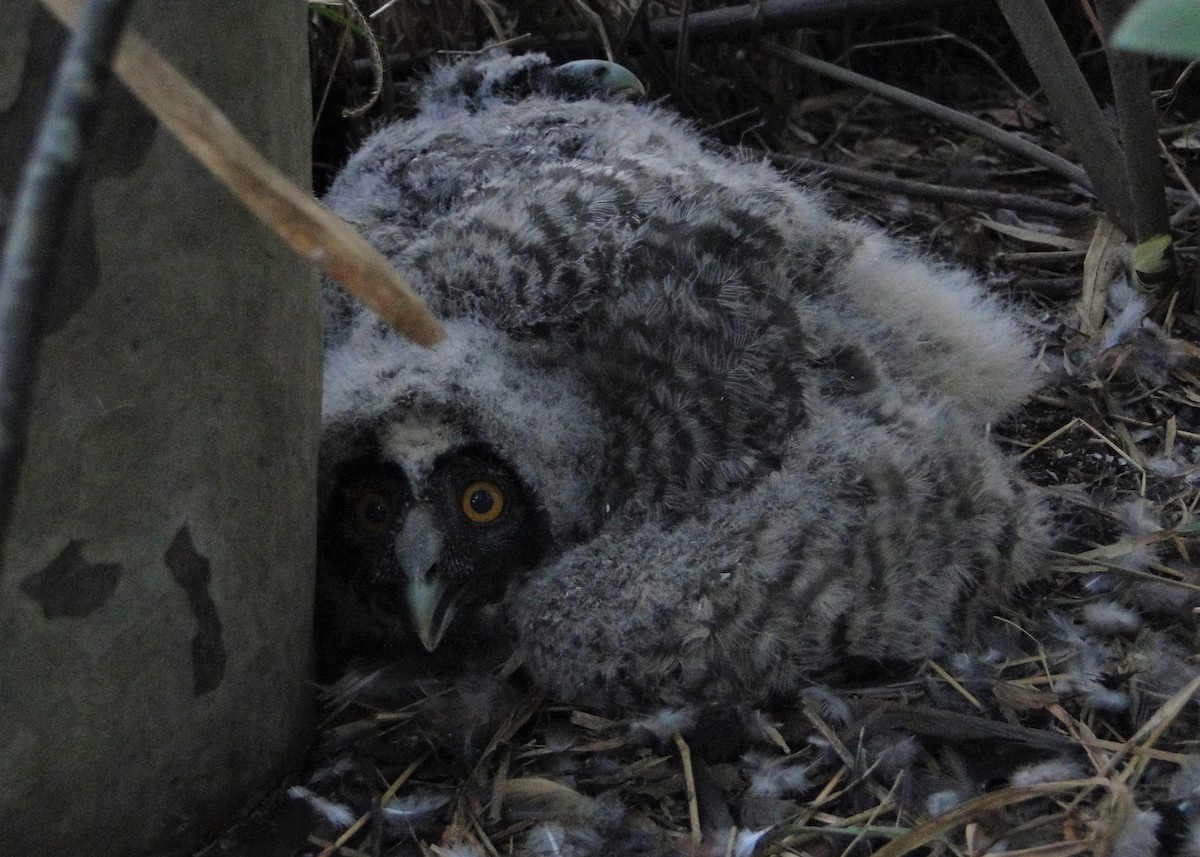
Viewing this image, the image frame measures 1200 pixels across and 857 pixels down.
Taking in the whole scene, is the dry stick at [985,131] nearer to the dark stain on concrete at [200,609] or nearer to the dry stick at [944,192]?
the dry stick at [944,192]

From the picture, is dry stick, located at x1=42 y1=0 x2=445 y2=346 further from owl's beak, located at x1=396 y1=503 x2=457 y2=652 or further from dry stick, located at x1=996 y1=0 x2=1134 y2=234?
dry stick, located at x1=996 y1=0 x2=1134 y2=234

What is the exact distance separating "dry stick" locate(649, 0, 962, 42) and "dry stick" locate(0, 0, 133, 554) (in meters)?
3.26

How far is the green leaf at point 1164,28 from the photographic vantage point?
1.97ft

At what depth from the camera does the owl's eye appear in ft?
7.41

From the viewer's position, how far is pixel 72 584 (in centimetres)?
149

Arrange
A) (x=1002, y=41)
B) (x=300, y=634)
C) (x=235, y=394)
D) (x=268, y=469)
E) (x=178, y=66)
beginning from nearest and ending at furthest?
1. (x=178, y=66)
2. (x=235, y=394)
3. (x=268, y=469)
4. (x=300, y=634)
5. (x=1002, y=41)

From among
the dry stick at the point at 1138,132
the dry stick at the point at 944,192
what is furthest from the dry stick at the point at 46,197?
the dry stick at the point at 944,192

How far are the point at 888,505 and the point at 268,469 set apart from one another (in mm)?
1108

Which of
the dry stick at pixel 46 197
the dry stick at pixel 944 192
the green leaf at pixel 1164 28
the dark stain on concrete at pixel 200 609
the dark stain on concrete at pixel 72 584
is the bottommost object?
the dry stick at pixel 944 192

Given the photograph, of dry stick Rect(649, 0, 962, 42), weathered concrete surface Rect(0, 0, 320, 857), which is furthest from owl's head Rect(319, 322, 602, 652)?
dry stick Rect(649, 0, 962, 42)

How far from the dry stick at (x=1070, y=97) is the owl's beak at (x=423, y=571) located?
1.93m

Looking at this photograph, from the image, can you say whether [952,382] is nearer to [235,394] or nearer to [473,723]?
[473,723]

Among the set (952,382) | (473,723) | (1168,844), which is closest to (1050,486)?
(952,382)

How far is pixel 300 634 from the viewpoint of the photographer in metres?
1.92
